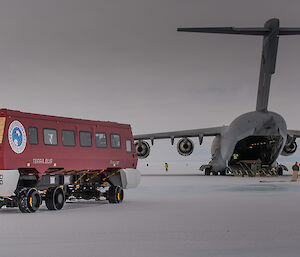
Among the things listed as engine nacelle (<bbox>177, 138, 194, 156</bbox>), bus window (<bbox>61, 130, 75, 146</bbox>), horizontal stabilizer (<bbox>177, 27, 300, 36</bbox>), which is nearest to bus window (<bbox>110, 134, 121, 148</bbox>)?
bus window (<bbox>61, 130, 75, 146</bbox>)

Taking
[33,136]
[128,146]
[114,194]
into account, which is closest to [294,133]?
[128,146]

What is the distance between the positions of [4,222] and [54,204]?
334cm

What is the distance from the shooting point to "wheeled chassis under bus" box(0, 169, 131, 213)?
1575 centimetres

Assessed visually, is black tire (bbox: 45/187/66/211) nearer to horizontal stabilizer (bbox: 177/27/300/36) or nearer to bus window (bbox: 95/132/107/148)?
bus window (bbox: 95/132/107/148)

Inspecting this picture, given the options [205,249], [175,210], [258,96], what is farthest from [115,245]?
[258,96]

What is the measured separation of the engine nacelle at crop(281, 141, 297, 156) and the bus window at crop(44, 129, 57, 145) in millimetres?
37713

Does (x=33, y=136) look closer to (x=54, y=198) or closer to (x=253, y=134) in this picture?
(x=54, y=198)

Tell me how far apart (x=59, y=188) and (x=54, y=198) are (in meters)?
0.46

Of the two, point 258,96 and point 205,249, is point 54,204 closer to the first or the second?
point 205,249

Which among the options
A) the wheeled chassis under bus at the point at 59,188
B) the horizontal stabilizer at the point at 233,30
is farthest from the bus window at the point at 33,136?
the horizontal stabilizer at the point at 233,30

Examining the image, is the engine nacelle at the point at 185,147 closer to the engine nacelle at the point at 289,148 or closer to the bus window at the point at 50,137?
the engine nacelle at the point at 289,148

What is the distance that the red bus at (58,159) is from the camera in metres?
15.3

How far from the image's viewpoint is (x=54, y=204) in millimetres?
16469

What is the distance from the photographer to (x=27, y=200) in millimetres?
15625
